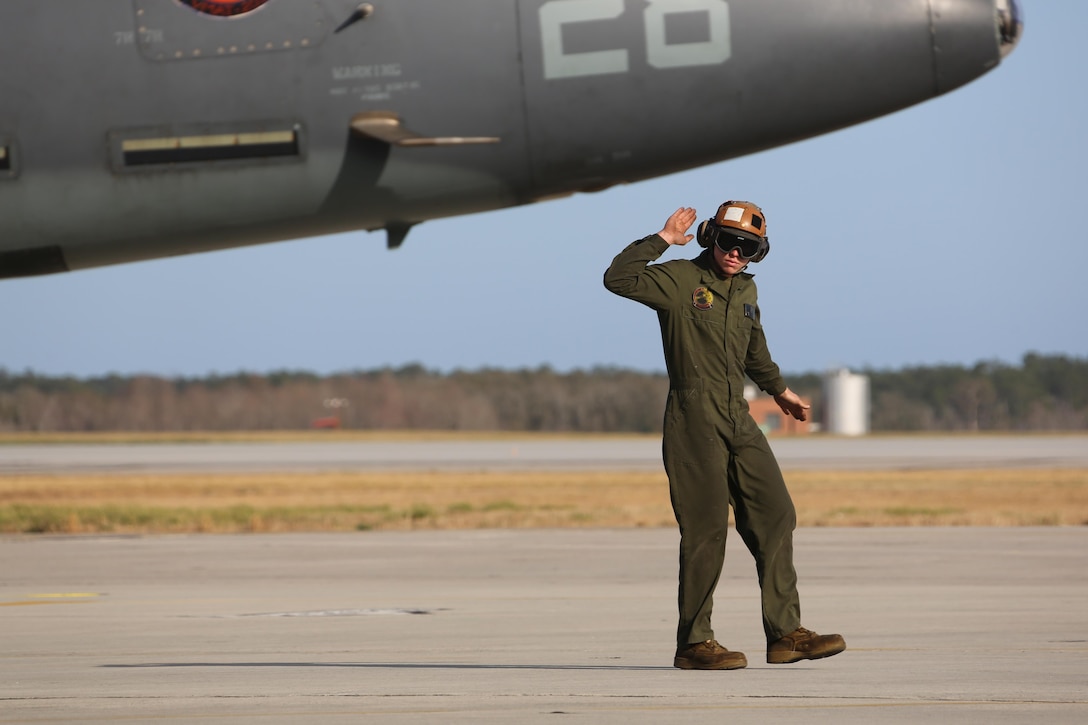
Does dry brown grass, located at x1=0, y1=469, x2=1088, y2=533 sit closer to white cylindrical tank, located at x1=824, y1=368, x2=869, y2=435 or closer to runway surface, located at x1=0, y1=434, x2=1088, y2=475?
runway surface, located at x1=0, y1=434, x2=1088, y2=475

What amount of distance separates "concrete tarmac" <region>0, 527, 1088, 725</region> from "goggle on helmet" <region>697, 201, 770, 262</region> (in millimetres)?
2110

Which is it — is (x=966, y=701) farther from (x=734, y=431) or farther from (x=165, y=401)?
(x=165, y=401)

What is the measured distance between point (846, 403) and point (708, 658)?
107 metres

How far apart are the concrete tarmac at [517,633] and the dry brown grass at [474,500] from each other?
22.1ft

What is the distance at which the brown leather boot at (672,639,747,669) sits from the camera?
7.78 m

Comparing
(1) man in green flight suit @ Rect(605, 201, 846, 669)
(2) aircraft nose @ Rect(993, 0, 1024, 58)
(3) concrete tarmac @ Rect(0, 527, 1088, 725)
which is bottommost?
(3) concrete tarmac @ Rect(0, 527, 1088, 725)

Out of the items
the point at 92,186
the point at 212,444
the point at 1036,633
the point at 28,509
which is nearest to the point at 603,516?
the point at 28,509

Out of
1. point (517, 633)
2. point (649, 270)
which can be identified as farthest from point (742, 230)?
point (517, 633)

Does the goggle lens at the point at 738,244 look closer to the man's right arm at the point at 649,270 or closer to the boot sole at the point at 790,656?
the man's right arm at the point at 649,270

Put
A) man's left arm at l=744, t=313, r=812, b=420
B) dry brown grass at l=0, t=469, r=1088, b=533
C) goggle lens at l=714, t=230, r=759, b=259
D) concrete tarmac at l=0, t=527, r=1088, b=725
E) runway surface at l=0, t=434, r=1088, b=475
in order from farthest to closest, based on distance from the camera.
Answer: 1. runway surface at l=0, t=434, r=1088, b=475
2. dry brown grass at l=0, t=469, r=1088, b=533
3. man's left arm at l=744, t=313, r=812, b=420
4. goggle lens at l=714, t=230, r=759, b=259
5. concrete tarmac at l=0, t=527, r=1088, b=725

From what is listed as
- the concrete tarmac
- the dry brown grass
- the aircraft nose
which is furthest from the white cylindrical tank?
Result: the aircraft nose

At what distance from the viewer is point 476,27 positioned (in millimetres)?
8297

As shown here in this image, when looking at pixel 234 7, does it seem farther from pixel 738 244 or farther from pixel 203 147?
pixel 738 244

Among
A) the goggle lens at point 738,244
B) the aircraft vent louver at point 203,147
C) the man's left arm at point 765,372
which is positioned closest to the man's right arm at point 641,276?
the goggle lens at point 738,244
